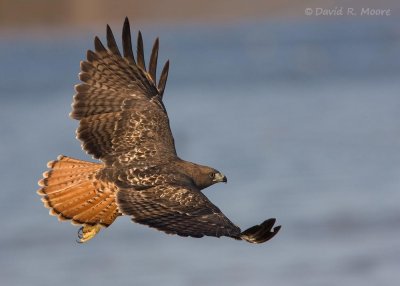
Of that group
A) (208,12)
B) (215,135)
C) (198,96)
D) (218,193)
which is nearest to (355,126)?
(215,135)

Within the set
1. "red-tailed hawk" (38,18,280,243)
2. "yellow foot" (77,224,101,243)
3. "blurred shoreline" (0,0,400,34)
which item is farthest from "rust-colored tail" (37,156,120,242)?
"blurred shoreline" (0,0,400,34)

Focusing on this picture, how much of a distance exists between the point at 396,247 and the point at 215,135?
21.9 feet

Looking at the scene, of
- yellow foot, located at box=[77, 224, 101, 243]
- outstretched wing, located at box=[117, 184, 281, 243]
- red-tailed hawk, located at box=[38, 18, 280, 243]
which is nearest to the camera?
outstretched wing, located at box=[117, 184, 281, 243]

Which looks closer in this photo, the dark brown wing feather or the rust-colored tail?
the dark brown wing feather

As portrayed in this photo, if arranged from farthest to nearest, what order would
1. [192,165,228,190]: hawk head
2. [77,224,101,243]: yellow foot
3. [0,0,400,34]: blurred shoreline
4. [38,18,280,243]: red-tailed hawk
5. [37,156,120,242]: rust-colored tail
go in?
[0,0,400,34]: blurred shoreline < [77,224,101,243]: yellow foot < [192,165,228,190]: hawk head < [37,156,120,242]: rust-colored tail < [38,18,280,243]: red-tailed hawk

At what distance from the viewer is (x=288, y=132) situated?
20141 mm

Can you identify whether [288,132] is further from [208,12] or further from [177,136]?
[208,12]

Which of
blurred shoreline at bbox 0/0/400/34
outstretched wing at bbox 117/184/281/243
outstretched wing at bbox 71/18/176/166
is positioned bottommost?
outstretched wing at bbox 117/184/281/243

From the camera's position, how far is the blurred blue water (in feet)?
43.1

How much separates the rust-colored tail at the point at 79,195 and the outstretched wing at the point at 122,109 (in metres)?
0.25

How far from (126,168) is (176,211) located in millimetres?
1065

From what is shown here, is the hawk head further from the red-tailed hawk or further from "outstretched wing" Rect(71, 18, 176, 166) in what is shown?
"outstretched wing" Rect(71, 18, 176, 166)

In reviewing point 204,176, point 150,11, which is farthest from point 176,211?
point 150,11

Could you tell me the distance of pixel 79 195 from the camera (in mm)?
9875
